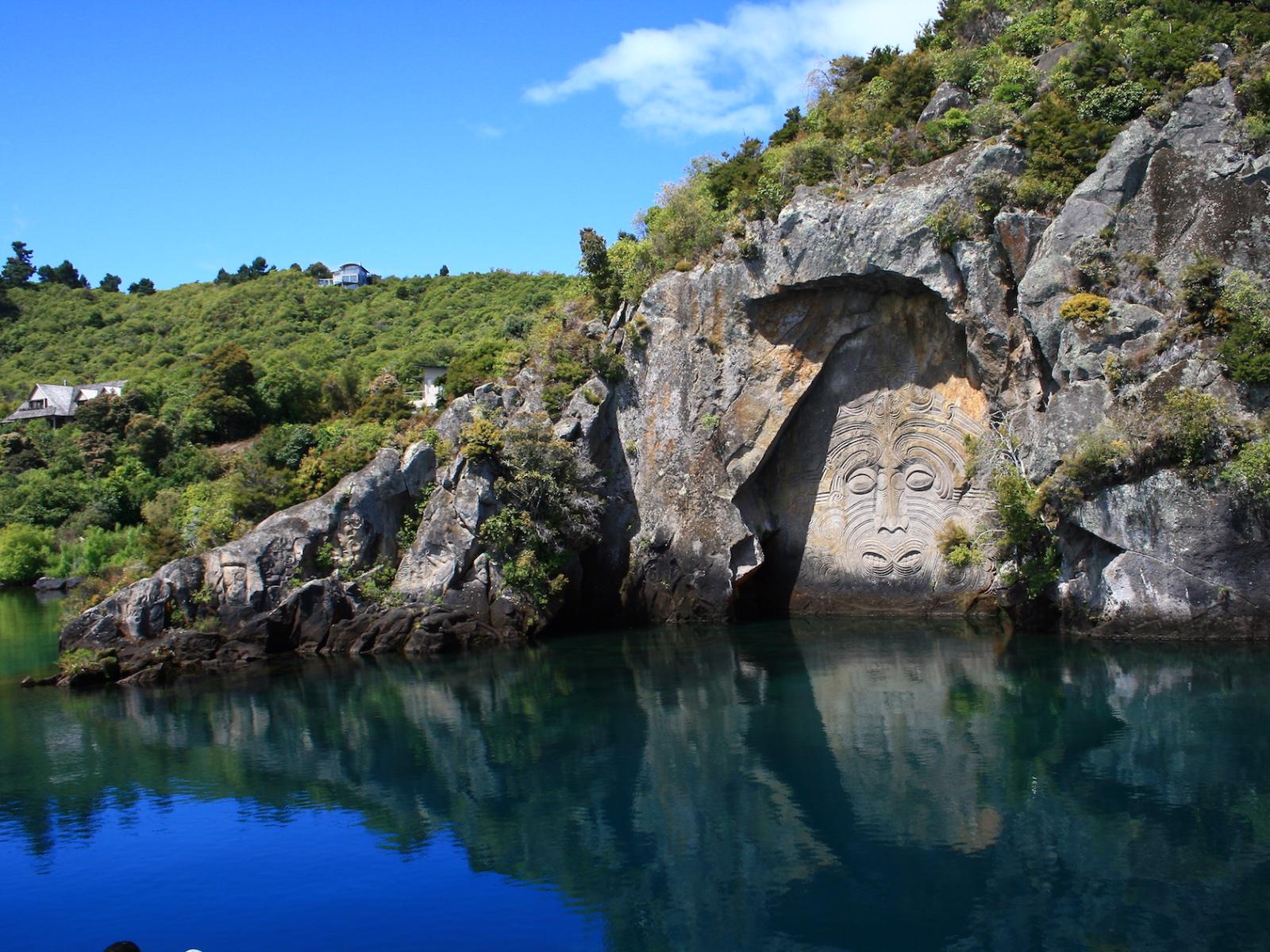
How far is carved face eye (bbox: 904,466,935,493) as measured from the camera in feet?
123

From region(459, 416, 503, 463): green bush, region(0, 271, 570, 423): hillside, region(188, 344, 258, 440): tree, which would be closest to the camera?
region(459, 416, 503, 463): green bush

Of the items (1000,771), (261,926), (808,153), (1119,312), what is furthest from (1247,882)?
(808,153)

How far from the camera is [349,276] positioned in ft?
325

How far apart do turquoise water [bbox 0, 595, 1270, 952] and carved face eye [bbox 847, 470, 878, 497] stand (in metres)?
9.32

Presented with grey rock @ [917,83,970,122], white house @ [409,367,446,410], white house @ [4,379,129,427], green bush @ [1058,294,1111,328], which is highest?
grey rock @ [917,83,970,122]

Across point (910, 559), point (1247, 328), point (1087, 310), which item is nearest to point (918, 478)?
point (910, 559)

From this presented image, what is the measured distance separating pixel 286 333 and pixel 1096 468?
2655 inches

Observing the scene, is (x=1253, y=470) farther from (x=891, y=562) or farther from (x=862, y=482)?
(x=862, y=482)

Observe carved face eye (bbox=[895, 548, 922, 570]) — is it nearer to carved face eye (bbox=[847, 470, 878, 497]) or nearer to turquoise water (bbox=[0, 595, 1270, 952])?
carved face eye (bbox=[847, 470, 878, 497])

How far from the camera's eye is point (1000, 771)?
19.1 m

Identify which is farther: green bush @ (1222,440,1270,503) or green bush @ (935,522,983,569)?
green bush @ (935,522,983,569)

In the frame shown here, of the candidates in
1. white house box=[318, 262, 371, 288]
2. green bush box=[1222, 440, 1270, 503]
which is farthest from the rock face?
white house box=[318, 262, 371, 288]

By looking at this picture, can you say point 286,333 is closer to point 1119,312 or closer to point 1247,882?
point 1119,312

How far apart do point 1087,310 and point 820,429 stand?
1063 cm
